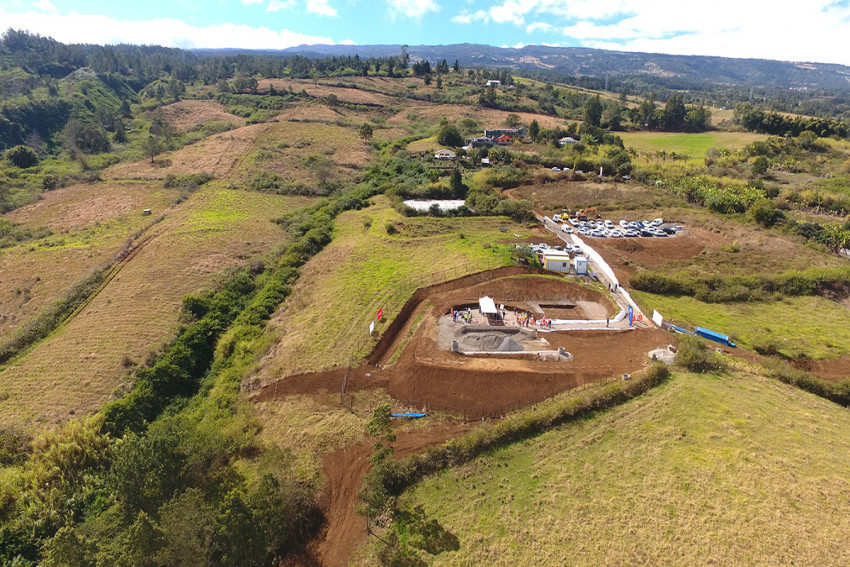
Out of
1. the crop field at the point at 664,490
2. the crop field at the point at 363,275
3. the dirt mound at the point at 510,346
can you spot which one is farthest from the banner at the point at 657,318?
the crop field at the point at 363,275

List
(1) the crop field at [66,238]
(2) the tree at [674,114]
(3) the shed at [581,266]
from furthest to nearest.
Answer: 1. (2) the tree at [674,114]
2. (1) the crop field at [66,238]
3. (3) the shed at [581,266]

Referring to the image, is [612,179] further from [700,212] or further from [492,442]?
[492,442]

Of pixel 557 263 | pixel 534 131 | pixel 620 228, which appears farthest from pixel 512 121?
pixel 557 263

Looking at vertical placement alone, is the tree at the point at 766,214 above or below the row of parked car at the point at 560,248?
above

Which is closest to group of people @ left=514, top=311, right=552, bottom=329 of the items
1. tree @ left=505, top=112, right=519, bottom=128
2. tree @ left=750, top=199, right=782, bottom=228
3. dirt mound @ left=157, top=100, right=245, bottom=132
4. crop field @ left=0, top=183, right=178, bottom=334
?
tree @ left=750, top=199, right=782, bottom=228

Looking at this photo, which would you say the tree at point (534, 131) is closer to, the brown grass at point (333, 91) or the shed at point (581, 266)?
the brown grass at point (333, 91)

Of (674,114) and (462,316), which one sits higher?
(674,114)

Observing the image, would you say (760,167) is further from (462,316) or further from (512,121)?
(462,316)

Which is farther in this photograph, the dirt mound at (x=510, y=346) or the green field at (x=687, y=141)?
the green field at (x=687, y=141)
